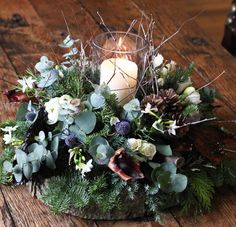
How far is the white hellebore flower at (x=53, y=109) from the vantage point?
94 cm

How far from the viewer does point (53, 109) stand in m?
0.94

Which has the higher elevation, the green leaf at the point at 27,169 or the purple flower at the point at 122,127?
the purple flower at the point at 122,127

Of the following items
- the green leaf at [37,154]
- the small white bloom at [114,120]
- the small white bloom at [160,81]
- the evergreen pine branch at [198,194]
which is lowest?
the evergreen pine branch at [198,194]

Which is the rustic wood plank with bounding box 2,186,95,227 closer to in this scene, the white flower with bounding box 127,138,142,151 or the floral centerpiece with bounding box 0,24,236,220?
the floral centerpiece with bounding box 0,24,236,220

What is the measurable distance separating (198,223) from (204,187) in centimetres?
6

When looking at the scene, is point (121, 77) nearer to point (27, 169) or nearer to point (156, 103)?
point (156, 103)

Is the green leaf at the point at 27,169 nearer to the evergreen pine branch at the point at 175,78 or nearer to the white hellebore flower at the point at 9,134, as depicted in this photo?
the white hellebore flower at the point at 9,134

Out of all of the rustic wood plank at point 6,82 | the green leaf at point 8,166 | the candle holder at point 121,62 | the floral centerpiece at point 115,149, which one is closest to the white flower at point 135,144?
the floral centerpiece at point 115,149

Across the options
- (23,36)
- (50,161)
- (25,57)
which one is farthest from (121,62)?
(23,36)

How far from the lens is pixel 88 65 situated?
41.8 inches

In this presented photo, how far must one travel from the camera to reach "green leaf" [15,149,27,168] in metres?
0.91

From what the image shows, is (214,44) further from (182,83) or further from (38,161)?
(38,161)

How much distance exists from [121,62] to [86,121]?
0.54 feet

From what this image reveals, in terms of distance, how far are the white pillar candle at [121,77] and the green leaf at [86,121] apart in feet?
0.27
